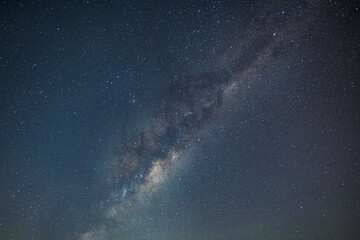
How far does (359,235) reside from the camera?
2391 cm

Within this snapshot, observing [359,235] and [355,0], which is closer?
[355,0]

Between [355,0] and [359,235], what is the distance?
28.5m

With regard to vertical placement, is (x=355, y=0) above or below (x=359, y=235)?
above

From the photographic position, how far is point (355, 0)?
5809mm
